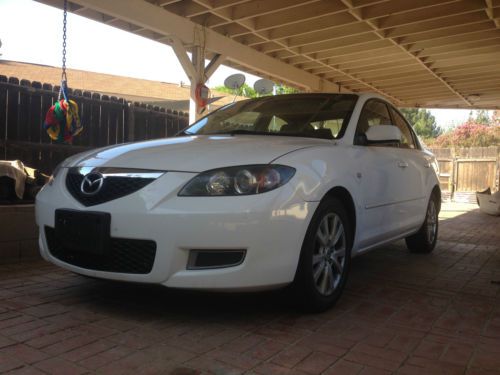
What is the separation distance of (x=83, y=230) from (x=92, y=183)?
29 centimetres

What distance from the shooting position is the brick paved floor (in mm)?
2359

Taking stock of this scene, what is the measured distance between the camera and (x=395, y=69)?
35.6ft

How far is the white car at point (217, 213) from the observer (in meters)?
2.65

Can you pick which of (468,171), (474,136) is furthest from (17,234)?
(474,136)

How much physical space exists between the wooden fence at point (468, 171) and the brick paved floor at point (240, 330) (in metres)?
12.9

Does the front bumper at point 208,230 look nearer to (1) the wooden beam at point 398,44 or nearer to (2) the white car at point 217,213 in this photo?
(2) the white car at point 217,213

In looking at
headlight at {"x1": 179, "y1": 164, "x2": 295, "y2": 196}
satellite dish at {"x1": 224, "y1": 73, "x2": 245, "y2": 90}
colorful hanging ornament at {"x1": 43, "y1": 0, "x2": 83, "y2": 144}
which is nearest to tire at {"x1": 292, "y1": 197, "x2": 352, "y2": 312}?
headlight at {"x1": 179, "y1": 164, "x2": 295, "y2": 196}

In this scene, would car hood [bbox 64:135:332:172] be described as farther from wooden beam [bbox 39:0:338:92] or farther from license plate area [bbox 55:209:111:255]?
wooden beam [bbox 39:0:338:92]

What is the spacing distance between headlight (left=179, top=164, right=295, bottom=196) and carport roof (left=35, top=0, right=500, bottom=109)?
4353mm

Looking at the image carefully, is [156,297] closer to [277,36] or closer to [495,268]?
[495,268]

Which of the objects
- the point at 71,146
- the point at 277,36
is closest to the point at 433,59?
the point at 277,36

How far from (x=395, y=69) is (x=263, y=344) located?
31.3ft

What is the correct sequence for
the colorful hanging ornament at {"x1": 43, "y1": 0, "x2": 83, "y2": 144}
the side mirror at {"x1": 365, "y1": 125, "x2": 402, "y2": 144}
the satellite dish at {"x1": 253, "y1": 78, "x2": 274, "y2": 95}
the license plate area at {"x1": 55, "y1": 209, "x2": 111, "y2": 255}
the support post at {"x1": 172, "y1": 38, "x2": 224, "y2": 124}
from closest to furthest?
1. the license plate area at {"x1": 55, "y1": 209, "x2": 111, "y2": 255}
2. the side mirror at {"x1": 365, "y1": 125, "x2": 402, "y2": 144}
3. the colorful hanging ornament at {"x1": 43, "y1": 0, "x2": 83, "y2": 144}
4. the support post at {"x1": 172, "y1": 38, "x2": 224, "y2": 124}
5. the satellite dish at {"x1": 253, "y1": 78, "x2": 274, "y2": 95}

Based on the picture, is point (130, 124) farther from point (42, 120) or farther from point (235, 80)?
point (235, 80)
